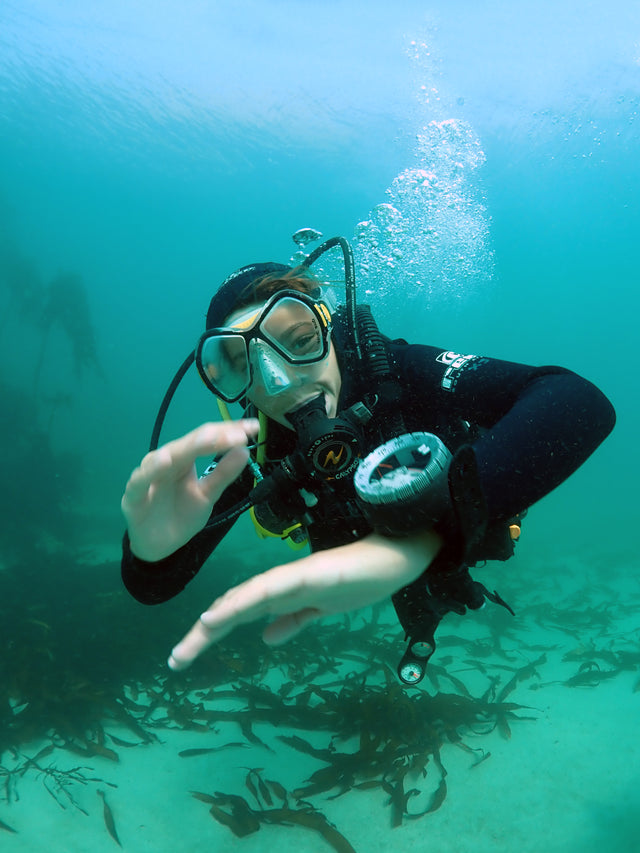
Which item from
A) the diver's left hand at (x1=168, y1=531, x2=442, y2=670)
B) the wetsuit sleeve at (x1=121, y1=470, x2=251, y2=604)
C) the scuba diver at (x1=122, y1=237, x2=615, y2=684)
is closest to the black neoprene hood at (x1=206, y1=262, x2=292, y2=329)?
the scuba diver at (x1=122, y1=237, x2=615, y2=684)

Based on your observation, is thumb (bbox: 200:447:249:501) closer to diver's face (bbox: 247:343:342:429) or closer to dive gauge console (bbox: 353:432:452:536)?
dive gauge console (bbox: 353:432:452:536)

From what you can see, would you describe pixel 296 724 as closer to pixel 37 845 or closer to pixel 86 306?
pixel 37 845

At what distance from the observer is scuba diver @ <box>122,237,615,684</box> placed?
43.7 inches

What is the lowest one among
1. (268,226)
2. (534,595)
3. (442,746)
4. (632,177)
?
(534,595)

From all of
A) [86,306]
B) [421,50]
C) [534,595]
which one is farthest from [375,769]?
[421,50]

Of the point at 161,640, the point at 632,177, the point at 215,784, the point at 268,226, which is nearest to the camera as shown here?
the point at 215,784

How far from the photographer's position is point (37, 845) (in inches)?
146

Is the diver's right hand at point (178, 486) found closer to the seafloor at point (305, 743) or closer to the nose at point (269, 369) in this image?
the nose at point (269, 369)

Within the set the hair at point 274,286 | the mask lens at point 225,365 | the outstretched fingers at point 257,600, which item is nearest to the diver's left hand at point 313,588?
the outstretched fingers at point 257,600

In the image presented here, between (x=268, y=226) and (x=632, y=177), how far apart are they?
35680 millimetres

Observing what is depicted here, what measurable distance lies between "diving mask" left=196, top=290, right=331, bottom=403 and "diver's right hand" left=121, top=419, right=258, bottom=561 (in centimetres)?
101

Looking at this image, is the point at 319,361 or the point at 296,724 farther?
the point at 296,724

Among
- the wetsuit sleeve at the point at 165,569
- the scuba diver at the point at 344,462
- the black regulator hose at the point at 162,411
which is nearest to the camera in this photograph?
the scuba diver at the point at 344,462

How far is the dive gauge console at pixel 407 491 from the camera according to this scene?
1152 mm
